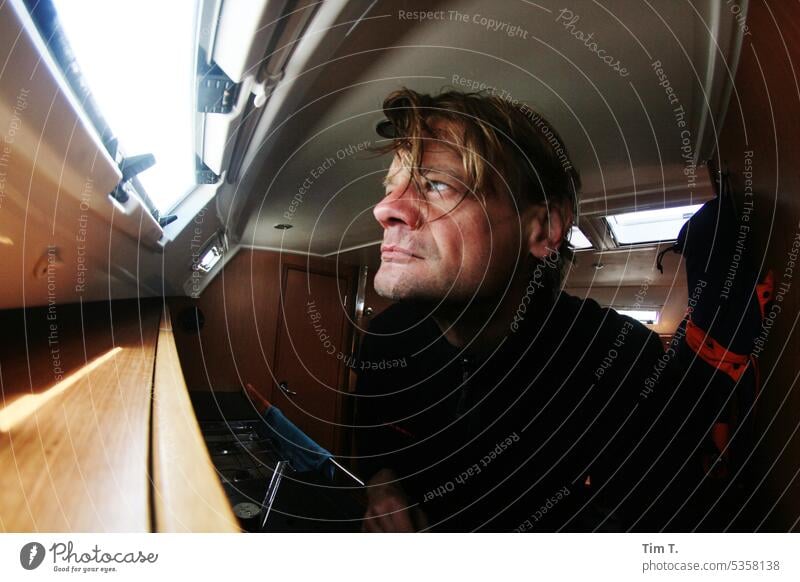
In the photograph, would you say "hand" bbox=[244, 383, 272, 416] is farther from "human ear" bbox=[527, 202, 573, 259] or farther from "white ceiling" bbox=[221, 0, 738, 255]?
"human ear" bbox=[527, 202, 573, 259]

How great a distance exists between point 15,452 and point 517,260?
45cm

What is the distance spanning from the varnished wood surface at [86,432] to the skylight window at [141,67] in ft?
0.48

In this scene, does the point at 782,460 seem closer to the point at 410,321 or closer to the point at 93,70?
the point at 410,321

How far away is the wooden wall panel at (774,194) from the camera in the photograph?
0.37 m

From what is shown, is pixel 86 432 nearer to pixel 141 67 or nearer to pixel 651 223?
pixel 141 67

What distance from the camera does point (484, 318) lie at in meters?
0.36

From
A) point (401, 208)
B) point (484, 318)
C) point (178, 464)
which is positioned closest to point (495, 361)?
point (484, 318)

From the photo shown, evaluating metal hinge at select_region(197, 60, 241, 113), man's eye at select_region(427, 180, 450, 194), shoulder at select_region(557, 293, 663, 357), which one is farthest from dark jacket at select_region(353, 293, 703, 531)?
metal hinge at select_region(197, 60, 241, 113)

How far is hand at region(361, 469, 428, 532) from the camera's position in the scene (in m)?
0.37

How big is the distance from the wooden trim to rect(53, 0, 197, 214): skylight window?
6.0 inches

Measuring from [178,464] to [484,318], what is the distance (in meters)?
0.30

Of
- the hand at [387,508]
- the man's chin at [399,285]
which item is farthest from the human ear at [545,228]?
the hand at [387,508]

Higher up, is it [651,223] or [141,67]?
[141,67]

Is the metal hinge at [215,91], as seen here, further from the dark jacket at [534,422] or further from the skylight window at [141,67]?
the dark jacket at [534,422]
